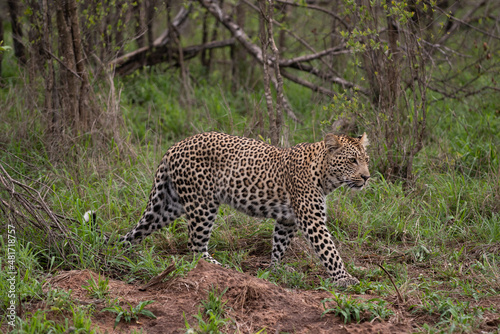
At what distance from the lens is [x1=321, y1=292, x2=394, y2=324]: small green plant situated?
4895mm

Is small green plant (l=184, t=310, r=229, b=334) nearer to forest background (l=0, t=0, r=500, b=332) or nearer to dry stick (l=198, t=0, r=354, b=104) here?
forest background (l=0, t=0, r=500, b=332)

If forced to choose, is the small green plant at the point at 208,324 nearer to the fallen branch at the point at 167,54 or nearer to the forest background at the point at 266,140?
the forest background at the point at 266,140

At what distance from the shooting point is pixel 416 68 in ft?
26.2

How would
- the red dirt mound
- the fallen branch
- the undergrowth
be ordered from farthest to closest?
the fallen branch, the undergrowth, the red dirt mound

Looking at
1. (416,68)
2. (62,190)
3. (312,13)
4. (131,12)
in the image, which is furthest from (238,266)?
(312,13)

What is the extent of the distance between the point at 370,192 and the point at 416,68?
5.91ft

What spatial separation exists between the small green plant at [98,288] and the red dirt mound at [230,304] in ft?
0.18

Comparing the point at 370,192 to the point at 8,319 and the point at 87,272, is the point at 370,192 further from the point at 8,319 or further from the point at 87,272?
the point at 8,319

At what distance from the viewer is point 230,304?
16.5ft

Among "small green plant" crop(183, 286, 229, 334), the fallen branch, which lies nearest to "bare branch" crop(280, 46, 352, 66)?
the fallen branch

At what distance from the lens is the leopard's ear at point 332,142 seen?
6.36 m

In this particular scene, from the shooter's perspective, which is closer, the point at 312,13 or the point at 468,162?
the point at 468,162

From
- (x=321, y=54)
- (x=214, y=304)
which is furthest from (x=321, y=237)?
(x=321, y=54)

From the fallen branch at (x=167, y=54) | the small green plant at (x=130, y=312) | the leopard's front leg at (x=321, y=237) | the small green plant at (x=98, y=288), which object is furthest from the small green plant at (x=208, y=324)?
the fallen branch at (x=167, y=54)
